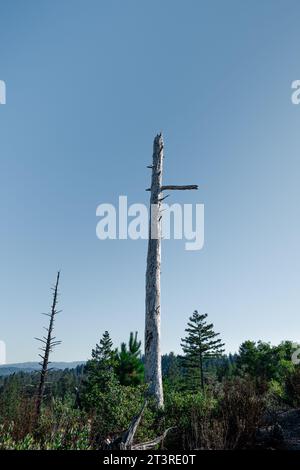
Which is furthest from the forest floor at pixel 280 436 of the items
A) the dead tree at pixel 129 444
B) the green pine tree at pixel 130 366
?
the green pine tree at pixel 130 366

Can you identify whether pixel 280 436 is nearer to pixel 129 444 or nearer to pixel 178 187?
pixel 129 444

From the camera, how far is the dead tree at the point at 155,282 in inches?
351

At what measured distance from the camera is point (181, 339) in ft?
153

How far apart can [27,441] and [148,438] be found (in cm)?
233

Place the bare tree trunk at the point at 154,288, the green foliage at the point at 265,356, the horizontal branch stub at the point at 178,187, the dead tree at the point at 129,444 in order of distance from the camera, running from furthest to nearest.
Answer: the green foliage at the point at 265,356, the horizontal branch stub at the point at 178,187, the bare tree trunk at the point at 154,288, the dead tree at the point at 129,444

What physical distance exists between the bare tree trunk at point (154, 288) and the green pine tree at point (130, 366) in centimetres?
1144

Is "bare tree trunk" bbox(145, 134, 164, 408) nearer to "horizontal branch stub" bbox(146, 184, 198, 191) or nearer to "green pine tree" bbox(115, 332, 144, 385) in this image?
"horizontal branch stub" bbox(146, 184, 198, 191)

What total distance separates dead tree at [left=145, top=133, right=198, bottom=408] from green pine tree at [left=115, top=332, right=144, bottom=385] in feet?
37.5

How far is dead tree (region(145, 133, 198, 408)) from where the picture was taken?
8922 mm

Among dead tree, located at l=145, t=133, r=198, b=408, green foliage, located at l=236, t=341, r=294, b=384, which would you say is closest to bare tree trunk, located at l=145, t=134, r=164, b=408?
dead tree, located at l=145, t=133, r=198, b=408

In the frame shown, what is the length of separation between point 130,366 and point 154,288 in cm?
1260

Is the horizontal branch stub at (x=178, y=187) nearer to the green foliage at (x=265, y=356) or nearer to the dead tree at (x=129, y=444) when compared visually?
the dead tree at (x=129, y=444)
